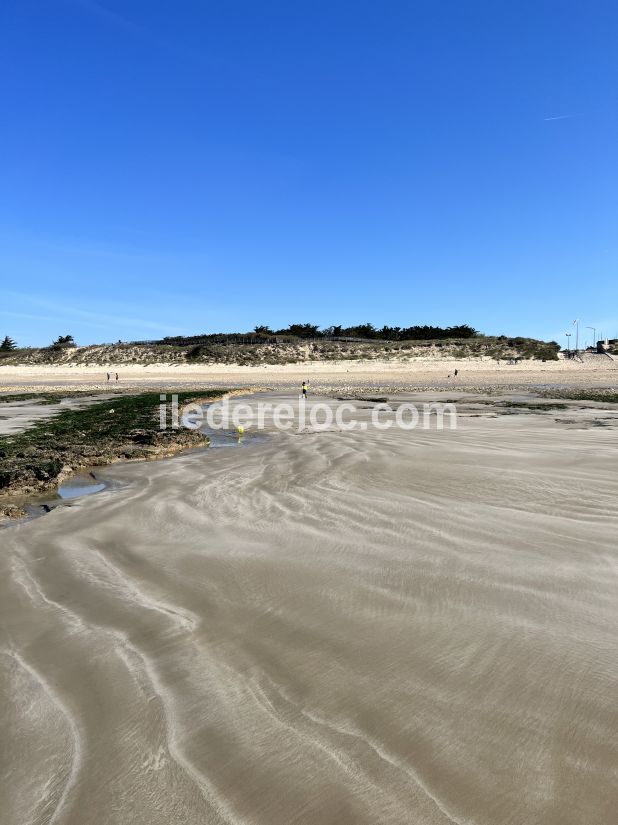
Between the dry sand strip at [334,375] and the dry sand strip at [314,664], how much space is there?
982 inches

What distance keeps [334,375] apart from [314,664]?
122 feet

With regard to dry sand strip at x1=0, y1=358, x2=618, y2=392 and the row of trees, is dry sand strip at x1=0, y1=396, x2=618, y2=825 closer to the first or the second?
dry sand strip at x1=0, y1=358, x2=618, y2=392

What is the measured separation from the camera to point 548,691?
2.32 meters

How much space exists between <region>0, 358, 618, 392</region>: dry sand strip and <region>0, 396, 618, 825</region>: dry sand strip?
24.9 metres

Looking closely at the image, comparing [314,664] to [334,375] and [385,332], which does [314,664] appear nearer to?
[334,375]

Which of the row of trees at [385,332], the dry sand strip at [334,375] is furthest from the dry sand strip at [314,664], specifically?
the row of trees at [385,332]

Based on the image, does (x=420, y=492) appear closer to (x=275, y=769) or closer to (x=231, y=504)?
(x=231, y=504)

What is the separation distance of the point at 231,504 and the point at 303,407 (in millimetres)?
11767

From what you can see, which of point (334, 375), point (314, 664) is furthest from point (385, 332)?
point (314, 664)

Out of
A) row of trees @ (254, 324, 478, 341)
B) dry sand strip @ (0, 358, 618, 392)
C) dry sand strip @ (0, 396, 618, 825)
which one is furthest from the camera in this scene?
row of trees @ (254, 324, 478, 341)

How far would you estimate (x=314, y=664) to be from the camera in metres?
2.58

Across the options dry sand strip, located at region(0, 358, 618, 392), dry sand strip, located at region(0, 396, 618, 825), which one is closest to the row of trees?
dry sand strip, located at region(0, 358, 618, 392)

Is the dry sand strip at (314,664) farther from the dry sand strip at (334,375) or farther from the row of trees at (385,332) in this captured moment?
the row of trees at (385,332)

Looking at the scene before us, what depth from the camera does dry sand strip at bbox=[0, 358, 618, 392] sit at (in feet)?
104
